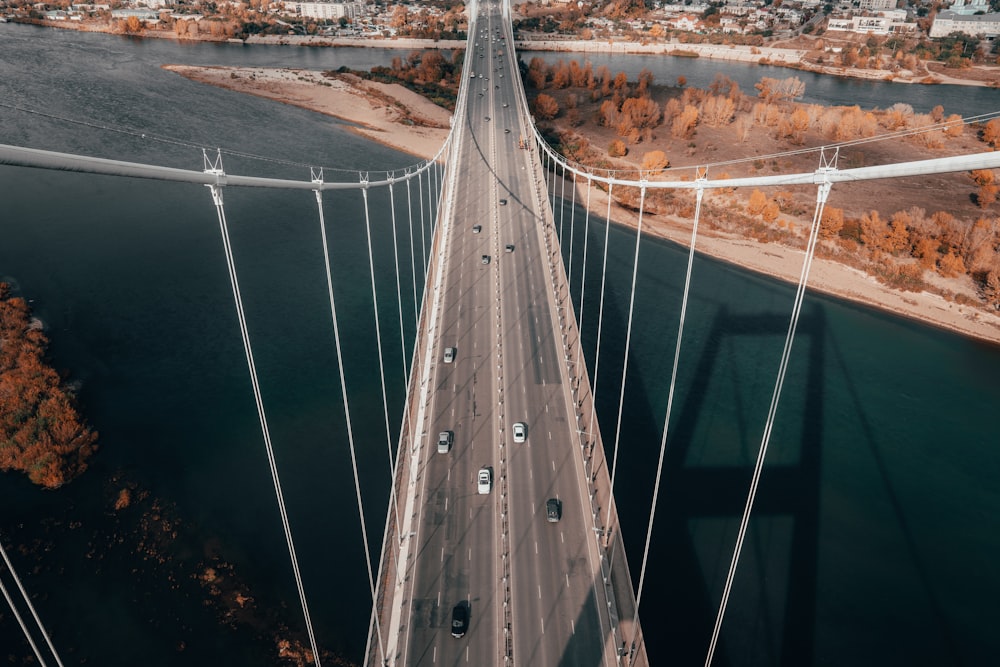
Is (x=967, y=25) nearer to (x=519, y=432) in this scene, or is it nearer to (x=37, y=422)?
(x=519, y=432)

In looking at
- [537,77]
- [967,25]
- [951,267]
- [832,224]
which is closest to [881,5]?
[967,25]

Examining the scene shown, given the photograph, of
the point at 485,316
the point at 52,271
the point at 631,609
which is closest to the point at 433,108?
the point at 52,271

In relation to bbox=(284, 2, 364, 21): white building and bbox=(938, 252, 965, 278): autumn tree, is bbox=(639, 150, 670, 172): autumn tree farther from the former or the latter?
bbox=(284, 2, 364, 21): white building

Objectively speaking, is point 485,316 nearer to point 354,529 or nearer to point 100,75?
point 354,529

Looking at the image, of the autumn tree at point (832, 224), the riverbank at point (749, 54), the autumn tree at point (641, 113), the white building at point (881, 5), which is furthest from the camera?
the white building at point (881, 5)

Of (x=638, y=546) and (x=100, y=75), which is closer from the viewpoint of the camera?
(x=638, y=546)

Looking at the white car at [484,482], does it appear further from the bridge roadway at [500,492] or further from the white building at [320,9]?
the white building at [320,9]

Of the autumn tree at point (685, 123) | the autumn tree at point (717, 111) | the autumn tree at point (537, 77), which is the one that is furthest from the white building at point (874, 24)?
the autumn tree at point (685, 123)
